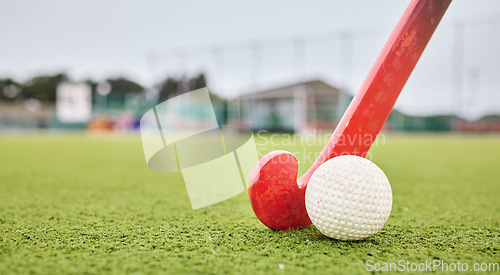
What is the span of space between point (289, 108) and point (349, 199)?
2030 centimetres

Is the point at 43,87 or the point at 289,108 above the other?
the point at 43,87

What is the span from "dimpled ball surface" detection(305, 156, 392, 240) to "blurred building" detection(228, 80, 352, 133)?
1747cm

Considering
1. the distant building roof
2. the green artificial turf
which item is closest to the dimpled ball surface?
the green artificial turf

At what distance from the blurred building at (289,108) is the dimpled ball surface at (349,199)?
17470 mm

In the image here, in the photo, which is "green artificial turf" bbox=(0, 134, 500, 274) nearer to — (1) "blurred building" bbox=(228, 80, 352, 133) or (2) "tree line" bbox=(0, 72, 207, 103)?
(1) "blurred building" bbox=(228, 80, 352, 133)

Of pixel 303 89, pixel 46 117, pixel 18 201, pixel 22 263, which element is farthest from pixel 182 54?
pixel 22 263

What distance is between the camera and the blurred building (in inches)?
783

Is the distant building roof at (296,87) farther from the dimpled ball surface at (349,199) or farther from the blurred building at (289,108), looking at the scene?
the dimpled ball surface at (349,199)

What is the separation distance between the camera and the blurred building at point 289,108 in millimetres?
19891

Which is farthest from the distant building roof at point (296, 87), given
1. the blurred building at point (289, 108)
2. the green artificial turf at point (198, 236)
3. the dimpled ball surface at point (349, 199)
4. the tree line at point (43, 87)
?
the tree line at point (43, 87)

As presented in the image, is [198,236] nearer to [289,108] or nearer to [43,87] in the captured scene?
[289,108]

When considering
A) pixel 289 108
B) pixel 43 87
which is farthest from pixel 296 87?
pixel 43 87

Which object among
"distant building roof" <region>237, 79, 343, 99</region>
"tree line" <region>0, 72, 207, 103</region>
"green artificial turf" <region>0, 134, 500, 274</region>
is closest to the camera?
"green artificial turf" <region>0, 134, 500, 274</region>

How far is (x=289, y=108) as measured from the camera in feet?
71.5
